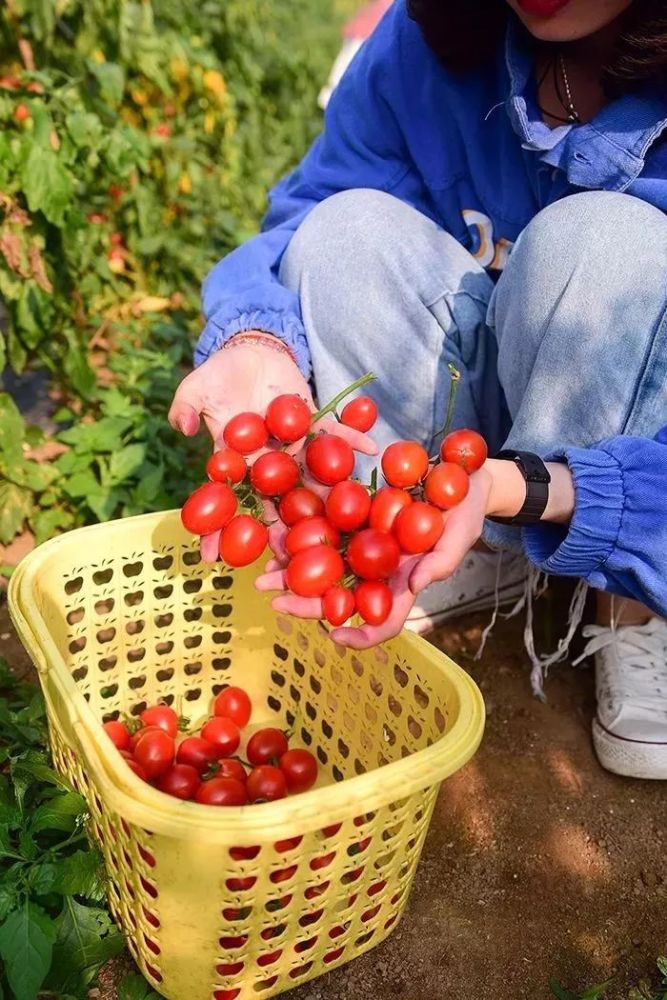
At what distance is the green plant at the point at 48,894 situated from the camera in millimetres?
1127

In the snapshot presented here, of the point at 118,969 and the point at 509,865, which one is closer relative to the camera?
the point at 118,969

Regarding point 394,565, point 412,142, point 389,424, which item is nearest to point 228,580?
point 389,424

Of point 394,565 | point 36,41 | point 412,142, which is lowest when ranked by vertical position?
point 394,565

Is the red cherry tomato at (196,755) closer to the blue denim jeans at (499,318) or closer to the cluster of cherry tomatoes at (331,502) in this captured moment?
the cluster of cherry tomatoes at (331,502)

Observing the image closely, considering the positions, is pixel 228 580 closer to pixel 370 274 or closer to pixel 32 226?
pixel 370 274

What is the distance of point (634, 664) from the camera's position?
5.68ft

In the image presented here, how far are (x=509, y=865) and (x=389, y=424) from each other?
793mm

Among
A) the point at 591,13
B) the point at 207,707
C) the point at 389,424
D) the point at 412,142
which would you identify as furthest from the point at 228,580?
the point at 591,13

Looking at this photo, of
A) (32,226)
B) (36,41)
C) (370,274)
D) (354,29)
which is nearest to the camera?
(370,274)

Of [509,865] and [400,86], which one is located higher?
[400,86]

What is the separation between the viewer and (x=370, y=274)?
1.65 m

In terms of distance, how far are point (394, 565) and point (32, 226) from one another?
1349 mm

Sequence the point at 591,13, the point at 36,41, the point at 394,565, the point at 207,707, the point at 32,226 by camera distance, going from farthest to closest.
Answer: the point at 36,41
the point at 32,226
the point at 207,707
the point at 591,13
the point at 394,565

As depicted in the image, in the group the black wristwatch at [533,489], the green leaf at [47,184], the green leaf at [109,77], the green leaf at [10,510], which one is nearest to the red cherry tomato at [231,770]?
the black wristwatch at [533,489]
